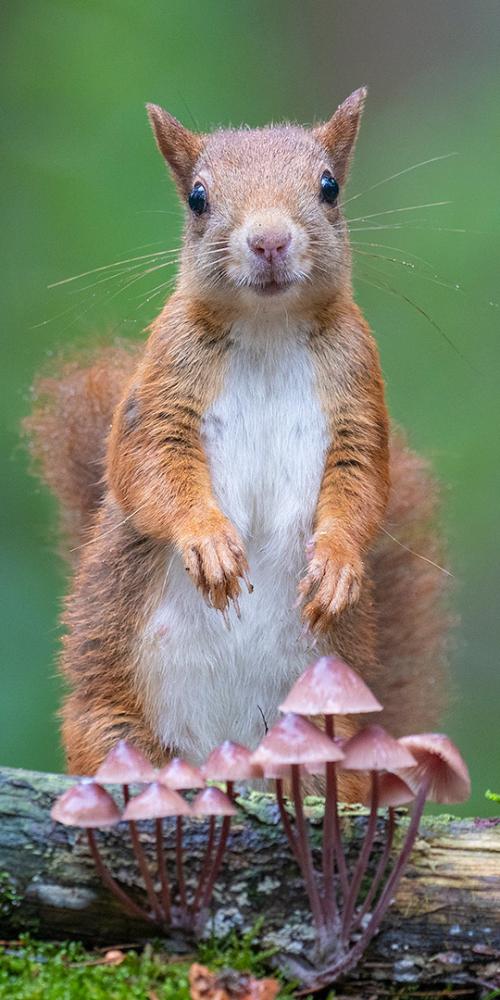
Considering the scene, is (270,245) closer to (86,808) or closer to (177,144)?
(177,144)

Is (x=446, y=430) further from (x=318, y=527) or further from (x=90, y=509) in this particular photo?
(x=318, y=527)

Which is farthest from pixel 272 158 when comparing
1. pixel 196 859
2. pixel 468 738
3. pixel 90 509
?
pixel 468 738

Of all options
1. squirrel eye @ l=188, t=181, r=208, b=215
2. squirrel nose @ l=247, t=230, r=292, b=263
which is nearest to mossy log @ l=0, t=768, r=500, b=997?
squirrel nose @ l=247, t=230, r=292, b=263

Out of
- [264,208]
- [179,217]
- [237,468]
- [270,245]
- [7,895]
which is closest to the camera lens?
[7,895]

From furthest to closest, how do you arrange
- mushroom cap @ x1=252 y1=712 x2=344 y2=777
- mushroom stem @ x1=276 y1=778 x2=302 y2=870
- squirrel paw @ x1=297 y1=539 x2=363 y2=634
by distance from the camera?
squirrel paw @ x1=297 y1=539 x2=363 y2=634 < mushroom stem @ x1=276 y1=778 x2=302 y2=870 < mushroom cap @ x1=252 y1=712 x2=344 y2=777

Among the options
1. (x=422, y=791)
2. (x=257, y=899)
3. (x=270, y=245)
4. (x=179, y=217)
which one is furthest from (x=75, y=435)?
(x=422, y=791)

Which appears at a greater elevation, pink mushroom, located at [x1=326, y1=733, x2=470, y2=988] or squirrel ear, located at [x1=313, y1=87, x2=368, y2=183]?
squirrel ear, located at [x1=313, y1=87, x2=368, y2=183]

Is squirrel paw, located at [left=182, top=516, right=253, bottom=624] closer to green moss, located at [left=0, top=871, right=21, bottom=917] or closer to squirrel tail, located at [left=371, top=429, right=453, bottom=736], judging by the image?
green moss, located at [left=0, top=871, right=21, bottom=917]
